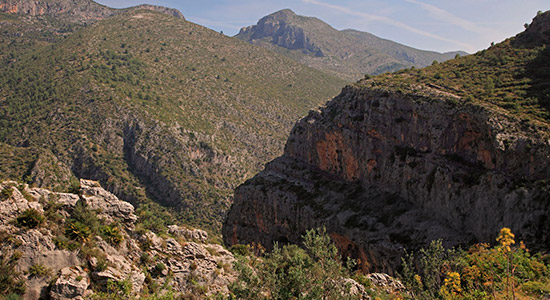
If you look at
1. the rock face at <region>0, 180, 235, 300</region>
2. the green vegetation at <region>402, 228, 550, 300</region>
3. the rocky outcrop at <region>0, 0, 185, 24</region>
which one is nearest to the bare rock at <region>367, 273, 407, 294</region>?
the green vegetation at <region>402, 228, 550, 300</region>

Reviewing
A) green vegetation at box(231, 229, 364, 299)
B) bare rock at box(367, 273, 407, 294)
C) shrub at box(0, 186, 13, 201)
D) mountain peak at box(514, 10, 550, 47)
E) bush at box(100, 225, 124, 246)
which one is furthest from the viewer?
mountain peak at box(514, 10, 550, 47)

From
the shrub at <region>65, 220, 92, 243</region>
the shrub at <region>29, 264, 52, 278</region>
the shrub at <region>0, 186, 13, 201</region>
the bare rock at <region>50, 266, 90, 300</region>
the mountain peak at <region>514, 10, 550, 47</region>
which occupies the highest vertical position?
the mountain peak at <region>514, 10, 550, 47</region>

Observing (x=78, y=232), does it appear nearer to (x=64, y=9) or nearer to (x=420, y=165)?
(x=420, y=165)

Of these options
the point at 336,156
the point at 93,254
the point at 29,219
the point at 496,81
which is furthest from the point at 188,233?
the point at 496,81

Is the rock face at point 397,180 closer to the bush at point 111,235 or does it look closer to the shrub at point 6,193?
the bush at point 111,235

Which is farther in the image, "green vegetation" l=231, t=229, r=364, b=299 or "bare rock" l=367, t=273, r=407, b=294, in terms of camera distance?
"bare rock" l=367, t=273, r=407, b=294

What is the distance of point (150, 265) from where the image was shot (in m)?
20.2

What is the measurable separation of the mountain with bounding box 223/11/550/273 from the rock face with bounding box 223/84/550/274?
11 centimetres

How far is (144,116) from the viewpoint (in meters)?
83.0

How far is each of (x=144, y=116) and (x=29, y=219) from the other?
69.0 metres

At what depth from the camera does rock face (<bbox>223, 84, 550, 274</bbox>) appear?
27312 mm

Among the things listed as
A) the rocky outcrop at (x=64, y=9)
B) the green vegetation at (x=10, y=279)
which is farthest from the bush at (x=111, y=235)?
the rocky outcrop at (x=64, y=9)

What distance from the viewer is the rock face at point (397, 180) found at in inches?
1075

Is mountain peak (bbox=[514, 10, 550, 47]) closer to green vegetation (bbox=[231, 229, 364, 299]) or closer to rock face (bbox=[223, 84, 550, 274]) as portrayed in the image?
rock face (bbox=[223, 84, 550, 274])
